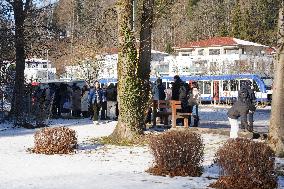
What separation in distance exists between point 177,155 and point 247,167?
5.60ft

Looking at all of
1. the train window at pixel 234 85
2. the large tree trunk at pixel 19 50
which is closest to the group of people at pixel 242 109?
the large tree trunk at pixel 19 50

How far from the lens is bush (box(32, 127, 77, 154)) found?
13914 mm

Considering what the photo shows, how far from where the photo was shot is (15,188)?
9.16 m

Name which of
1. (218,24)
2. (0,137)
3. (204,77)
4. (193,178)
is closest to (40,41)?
(0,137)

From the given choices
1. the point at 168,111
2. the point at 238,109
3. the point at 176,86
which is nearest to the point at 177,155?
the point at 238,109

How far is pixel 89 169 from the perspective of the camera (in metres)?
11.4

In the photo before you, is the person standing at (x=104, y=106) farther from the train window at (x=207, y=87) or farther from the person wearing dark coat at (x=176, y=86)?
the train window at (x=207, y=87)

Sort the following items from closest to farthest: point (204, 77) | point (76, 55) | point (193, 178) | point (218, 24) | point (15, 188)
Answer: point (15, 188) < point (193, 178) < point (204, 77) < point (76, 55) < point (218, 24)

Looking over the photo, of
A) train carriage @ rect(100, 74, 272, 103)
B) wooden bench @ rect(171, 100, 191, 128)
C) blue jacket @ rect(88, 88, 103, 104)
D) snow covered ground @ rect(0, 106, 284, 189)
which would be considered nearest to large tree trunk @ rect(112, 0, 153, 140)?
snow covered ground @ rect(0, 106, 284, 189)

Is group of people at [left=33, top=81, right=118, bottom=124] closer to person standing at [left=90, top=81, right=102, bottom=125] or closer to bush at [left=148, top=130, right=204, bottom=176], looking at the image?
person standing at [left=90, top=81, right=102, bottom=125]

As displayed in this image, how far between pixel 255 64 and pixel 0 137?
4361 cm

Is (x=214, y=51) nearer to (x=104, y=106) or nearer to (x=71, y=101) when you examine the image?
(x=71, y=101)

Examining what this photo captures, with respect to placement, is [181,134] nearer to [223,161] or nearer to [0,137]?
[223,161]

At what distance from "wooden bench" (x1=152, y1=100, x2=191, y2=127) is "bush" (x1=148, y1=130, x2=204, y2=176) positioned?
8.08 m
